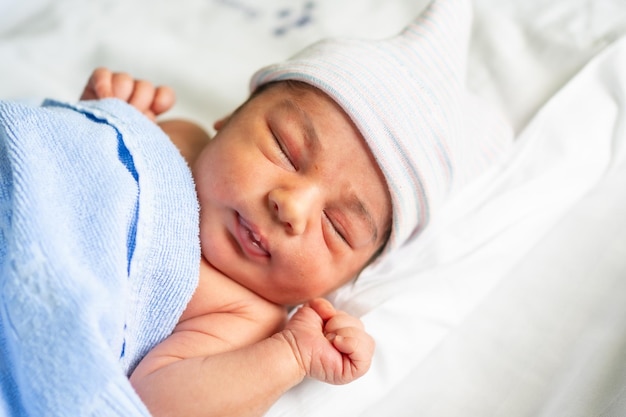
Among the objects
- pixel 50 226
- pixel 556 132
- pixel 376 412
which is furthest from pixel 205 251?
pixel 556 132

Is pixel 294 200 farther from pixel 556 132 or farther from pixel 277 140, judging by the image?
pixel 556 132

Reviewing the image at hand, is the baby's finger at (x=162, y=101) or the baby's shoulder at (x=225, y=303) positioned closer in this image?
the baby's shoulder at (x=225, y=303)

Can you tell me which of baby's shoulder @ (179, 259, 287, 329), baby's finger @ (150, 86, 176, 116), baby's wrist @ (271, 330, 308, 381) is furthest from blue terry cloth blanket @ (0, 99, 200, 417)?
baby's finger @ (150, 86, 176, 116)

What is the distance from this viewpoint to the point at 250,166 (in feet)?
3.43

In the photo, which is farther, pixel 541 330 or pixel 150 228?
pixel 541 330

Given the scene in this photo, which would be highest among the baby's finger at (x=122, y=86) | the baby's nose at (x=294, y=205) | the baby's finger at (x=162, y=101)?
the baby's finger at (x=122, y=86)

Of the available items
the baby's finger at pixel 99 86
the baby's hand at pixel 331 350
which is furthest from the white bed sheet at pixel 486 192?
the baby's finger at pixel 99 86

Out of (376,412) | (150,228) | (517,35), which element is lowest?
(376,412)

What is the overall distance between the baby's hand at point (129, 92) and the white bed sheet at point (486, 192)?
0.69 ft

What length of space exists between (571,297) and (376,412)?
0.46m

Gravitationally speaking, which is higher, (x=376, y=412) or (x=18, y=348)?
(x=18, y=348)

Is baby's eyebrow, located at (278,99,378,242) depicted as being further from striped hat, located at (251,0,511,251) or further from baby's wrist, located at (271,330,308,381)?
baby's wrist, located at (271,330,308,381)

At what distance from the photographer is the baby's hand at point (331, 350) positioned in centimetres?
93

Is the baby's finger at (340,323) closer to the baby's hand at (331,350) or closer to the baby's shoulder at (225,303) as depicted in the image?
the baby's hand at (331,350)
